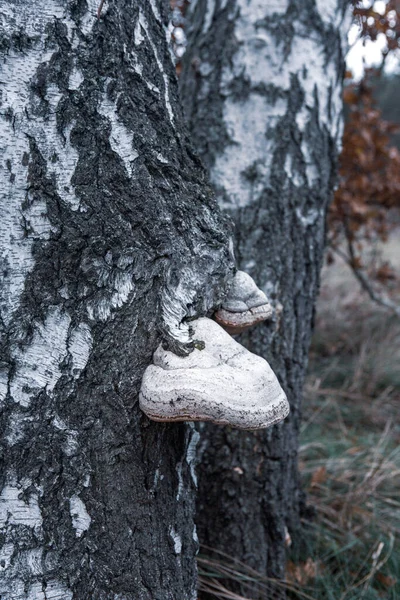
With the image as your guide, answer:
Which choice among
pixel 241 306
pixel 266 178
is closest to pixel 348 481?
pixel 266 178

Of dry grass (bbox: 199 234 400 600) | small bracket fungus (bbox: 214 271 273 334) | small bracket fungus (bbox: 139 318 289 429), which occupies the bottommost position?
dry grass (bbox: 199 234 400 600)

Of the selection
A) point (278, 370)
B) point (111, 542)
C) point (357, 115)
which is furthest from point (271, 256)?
point (357, 115)

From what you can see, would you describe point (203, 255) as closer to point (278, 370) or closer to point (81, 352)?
point (81, 352)

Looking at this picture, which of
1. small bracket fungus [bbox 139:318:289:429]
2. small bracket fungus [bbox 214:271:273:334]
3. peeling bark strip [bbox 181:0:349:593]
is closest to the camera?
small bracket fungus [bbox 139:318:289:429]

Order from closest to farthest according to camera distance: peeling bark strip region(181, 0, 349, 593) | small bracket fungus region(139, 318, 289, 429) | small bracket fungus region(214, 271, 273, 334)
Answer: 1. small bracket fungus region(139, 318, 289, 429)
2. small bracket fungus region(214, 271, 273, 334)
3. peeling bark strip region(181, 0, 349, 593)

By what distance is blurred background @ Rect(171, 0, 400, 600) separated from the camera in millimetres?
2270

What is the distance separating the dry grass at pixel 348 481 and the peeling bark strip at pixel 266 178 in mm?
170

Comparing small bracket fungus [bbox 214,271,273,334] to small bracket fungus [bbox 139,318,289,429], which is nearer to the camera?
small bracket fungus [bbox 139,318,289,429]

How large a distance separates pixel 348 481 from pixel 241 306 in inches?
78.8

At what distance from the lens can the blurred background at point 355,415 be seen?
227 cm

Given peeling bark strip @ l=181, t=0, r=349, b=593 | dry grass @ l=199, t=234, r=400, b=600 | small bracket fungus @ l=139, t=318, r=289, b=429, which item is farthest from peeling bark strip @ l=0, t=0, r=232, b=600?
dry grass @ l=199, t=234, r=400, b=600

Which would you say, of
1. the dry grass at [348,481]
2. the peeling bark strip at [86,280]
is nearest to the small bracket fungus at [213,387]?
the peeling bark strip at [86,280]

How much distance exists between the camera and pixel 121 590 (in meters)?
1.33

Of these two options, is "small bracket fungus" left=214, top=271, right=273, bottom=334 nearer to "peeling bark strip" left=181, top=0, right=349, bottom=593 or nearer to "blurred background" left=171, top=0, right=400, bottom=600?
"peeling bark strip" left=181, top=0, right=349, bottom=593
